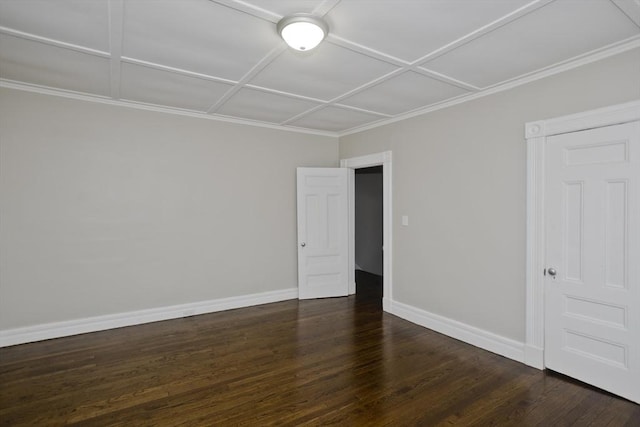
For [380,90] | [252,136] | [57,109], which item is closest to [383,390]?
[380,90]

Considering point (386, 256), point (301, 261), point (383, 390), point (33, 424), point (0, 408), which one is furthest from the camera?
point (301, 261)

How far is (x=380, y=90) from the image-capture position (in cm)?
333

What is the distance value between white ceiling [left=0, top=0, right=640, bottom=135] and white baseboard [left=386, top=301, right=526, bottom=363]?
2.48m

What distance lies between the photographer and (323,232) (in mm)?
5129

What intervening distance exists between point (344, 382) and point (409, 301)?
5.89ft

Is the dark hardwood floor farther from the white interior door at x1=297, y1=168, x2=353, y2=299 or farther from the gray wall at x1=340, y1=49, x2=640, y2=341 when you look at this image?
the white interior door at x1=297, y1=168, x2=353, y2=299

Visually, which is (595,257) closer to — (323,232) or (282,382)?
(282,382)

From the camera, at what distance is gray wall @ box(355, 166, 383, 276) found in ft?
23.3

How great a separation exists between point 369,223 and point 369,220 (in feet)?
0.22

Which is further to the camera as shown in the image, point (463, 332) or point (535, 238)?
point (463, 332)

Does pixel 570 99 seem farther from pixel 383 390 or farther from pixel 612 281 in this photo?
pixel 383 390

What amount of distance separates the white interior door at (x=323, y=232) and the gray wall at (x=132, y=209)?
0.20 meters

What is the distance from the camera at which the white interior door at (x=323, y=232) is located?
16.5ft

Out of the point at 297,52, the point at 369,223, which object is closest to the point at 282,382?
the point at 297,52
